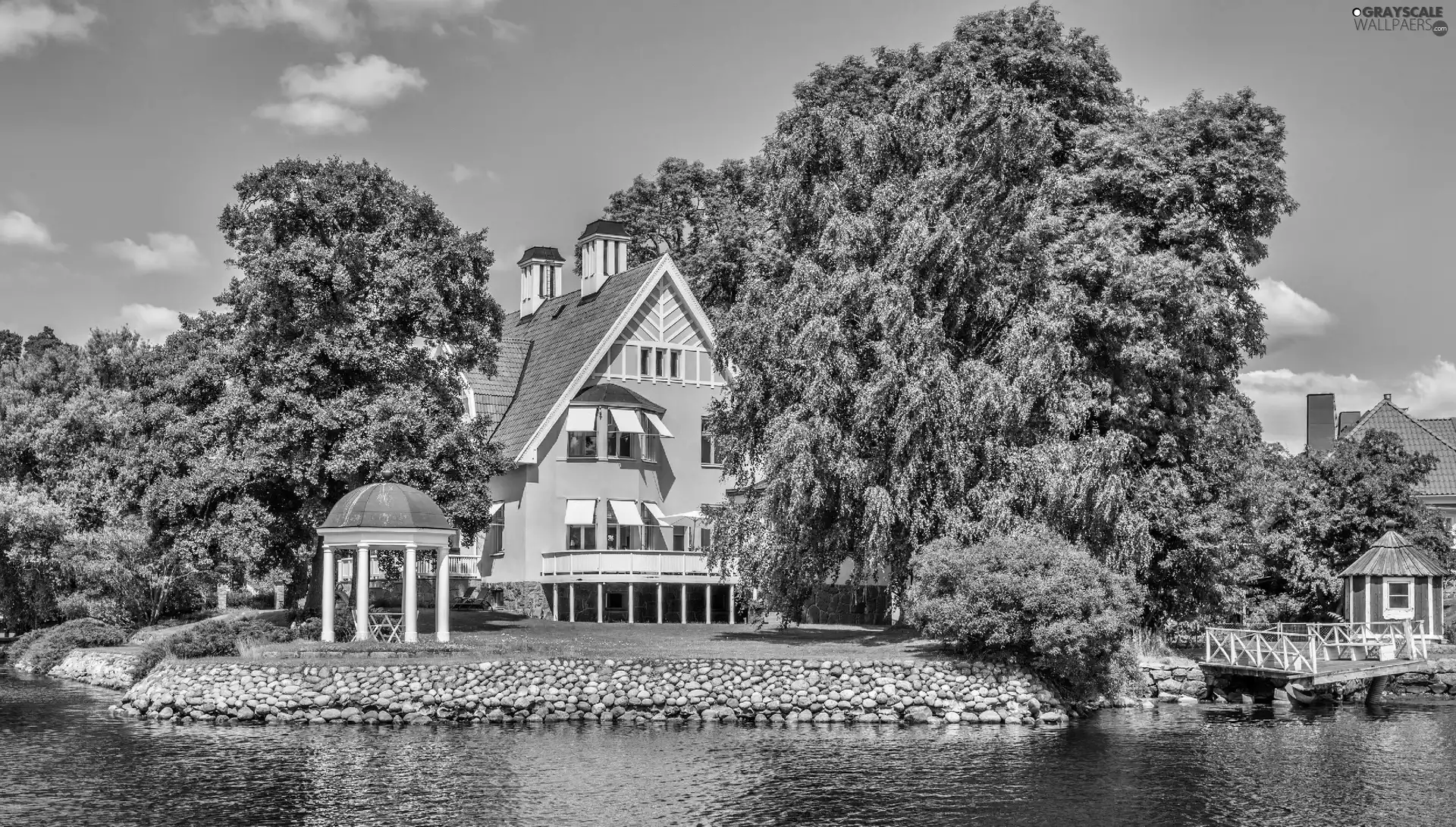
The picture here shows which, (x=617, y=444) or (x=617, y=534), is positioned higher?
(x=617, y=444)

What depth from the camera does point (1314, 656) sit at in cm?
3959

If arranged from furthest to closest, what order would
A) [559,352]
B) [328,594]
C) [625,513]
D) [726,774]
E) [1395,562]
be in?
[559,352] → [625,513] → [1395,562] → [328,594] → [726,774]

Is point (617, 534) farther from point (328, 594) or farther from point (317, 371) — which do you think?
point (328, 594)

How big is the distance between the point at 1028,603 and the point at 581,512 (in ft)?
77.2

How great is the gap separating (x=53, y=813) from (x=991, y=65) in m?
33.7

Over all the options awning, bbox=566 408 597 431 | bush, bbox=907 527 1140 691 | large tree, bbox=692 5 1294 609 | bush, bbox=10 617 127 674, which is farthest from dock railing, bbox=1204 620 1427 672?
bush, bbox=10 617 127 674

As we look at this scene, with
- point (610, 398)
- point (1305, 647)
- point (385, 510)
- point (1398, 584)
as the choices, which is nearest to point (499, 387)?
point (610, 398)

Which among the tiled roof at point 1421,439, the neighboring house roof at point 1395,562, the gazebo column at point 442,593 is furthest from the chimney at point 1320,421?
the gazebo column at point 442,593

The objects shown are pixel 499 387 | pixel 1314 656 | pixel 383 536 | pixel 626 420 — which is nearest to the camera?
pixel 1314 656

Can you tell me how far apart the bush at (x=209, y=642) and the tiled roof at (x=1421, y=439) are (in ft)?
168

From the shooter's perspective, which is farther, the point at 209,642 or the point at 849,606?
the point at 849,606

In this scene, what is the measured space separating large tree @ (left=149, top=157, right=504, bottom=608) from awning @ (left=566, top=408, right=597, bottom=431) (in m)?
8.84

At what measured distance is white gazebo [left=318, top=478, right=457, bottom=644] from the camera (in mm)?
39969

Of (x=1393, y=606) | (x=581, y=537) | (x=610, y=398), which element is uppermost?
(x=610, y=398)
